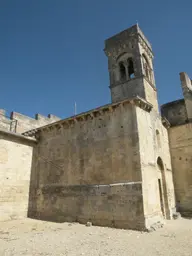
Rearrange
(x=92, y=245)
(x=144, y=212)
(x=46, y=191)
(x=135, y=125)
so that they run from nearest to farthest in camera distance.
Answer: (x=92, y=245)
(x=144, y=212)
(x=135, y=125)
(x=46, y=191)

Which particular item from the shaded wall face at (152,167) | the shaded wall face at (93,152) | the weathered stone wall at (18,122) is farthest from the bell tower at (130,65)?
the weathered stone wall at (18,122)

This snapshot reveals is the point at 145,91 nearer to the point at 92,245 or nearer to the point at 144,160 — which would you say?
the point at 144,160

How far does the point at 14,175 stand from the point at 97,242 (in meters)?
7.19

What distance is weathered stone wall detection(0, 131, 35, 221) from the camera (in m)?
10.7

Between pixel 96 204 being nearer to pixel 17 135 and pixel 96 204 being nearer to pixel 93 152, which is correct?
pixel 93 152

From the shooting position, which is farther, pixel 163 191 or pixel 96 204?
pixel 163 191

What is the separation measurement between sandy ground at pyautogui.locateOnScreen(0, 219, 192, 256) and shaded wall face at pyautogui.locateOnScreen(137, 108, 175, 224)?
118cm

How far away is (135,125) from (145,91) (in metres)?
3.86

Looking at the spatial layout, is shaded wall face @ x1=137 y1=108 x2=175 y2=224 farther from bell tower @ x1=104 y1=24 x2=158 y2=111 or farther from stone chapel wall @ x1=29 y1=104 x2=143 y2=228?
bell tower @ x1=104 y1=24 x2=158 y2=111

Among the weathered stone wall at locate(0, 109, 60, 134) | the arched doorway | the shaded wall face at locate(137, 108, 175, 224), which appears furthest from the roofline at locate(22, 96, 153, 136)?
→ the weathered stone wall at locate(0, 109, 60, 134)

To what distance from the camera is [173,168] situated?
1344 cm

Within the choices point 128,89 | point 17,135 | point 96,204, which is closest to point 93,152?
point 96,204

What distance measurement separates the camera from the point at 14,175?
11.4m

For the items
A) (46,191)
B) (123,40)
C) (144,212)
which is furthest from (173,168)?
(123,40)
